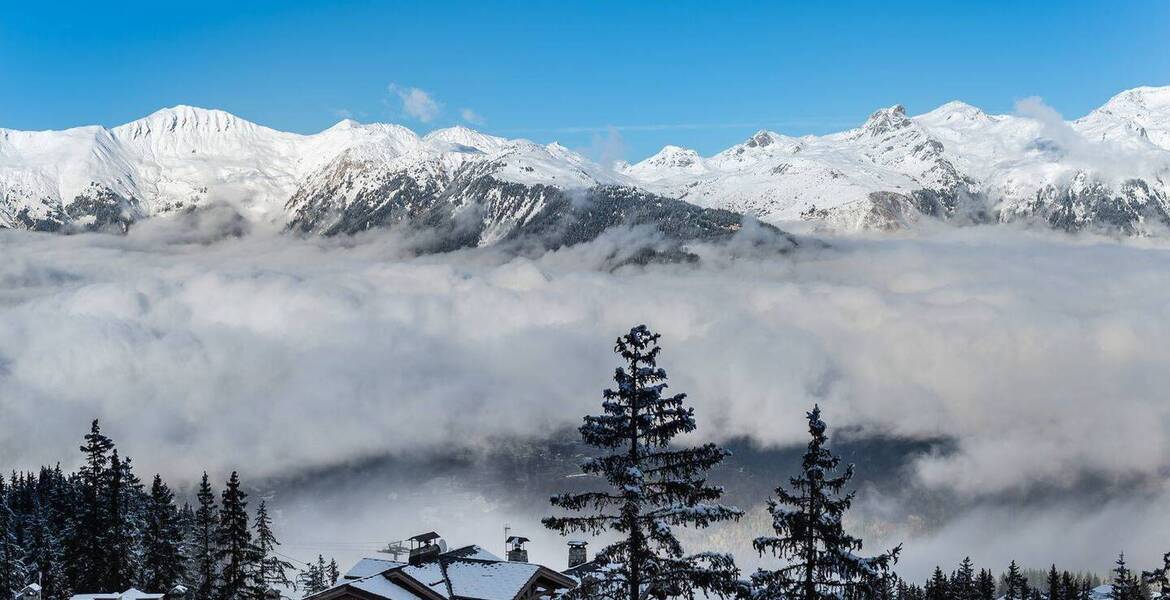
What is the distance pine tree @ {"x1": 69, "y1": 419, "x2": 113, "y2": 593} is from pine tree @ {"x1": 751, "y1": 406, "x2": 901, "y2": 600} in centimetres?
6582

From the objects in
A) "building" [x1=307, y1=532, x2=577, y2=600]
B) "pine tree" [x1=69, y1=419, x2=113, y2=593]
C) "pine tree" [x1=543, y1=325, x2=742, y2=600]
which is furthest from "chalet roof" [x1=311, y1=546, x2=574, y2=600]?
"pine tree" [x1=69, y1=419, x2=113, y2=593]

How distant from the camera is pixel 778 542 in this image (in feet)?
107

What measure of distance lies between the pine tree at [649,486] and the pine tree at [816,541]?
3.14 metres

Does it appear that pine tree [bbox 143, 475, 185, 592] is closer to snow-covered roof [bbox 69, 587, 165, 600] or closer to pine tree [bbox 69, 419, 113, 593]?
snow-covered roof [bbox 69, 587, 165, 600]

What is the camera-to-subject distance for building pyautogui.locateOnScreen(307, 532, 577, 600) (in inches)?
2248

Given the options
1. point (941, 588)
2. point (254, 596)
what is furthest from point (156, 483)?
point (941, 588)

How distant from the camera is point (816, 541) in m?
33.6

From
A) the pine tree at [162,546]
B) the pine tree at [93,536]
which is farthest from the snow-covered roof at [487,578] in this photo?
the pine tree at [93,536]

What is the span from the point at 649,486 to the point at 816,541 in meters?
6.96

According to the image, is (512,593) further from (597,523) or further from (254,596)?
(597,523)

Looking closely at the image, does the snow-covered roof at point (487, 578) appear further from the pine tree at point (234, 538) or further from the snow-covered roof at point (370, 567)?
the pine tree at point (234, 538)

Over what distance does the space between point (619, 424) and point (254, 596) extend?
125 feet

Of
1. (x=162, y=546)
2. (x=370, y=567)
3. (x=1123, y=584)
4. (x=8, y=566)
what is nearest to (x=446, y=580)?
(x=370, y=567)

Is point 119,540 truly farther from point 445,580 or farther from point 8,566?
point 445,580
